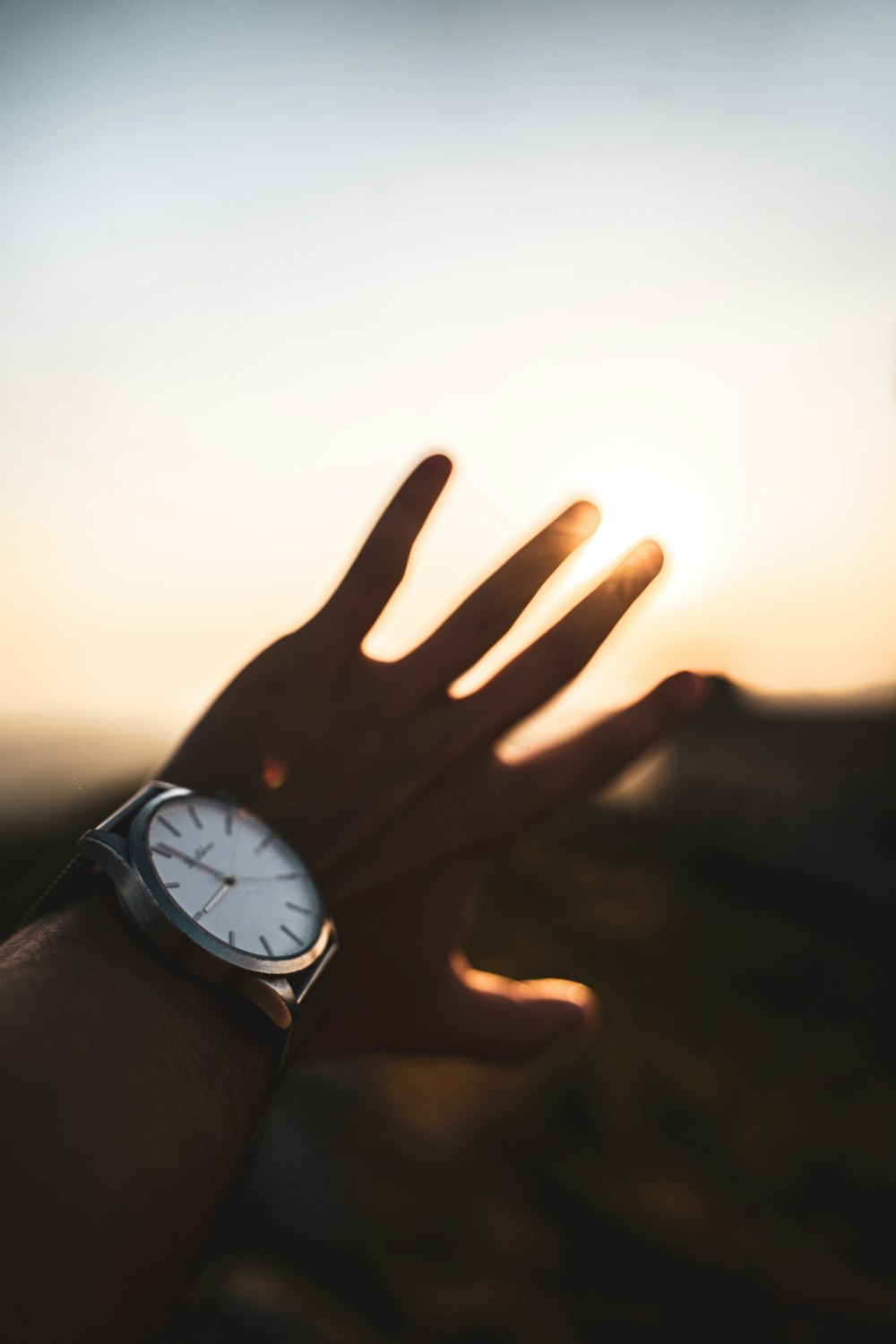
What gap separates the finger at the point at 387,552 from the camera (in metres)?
2.16

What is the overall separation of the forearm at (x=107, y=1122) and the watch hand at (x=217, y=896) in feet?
0.42

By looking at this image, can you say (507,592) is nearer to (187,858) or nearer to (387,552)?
(387,552)

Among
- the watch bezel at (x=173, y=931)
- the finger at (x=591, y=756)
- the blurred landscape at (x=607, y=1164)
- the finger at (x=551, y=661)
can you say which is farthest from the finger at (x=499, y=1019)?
the watch bezel at (x=173, y=931)

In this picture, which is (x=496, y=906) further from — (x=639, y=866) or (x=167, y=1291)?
(x=167, y=1291)

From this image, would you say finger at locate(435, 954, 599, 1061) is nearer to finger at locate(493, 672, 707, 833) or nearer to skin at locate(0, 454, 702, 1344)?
skin at locate(0, 454, 702, 1344)

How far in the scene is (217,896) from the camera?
58.6 inches

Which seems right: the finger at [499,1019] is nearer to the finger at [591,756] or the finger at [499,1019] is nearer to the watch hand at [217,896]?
the finger at [591,756]

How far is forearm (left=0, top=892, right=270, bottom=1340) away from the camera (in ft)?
2.72

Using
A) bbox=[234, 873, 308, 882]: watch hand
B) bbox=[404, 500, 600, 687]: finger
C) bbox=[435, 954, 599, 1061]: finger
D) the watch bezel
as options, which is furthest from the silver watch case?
bbox=[404, 500, 600, 687]: finger

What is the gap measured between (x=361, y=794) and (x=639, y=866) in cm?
1048

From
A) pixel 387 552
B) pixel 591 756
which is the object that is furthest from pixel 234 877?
pixel 591 756

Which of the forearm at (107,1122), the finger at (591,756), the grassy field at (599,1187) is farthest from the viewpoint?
the grassy field at (599,1187)

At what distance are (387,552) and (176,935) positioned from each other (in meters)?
1.22

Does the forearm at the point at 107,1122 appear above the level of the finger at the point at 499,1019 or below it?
above
